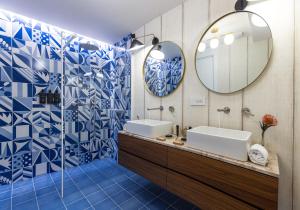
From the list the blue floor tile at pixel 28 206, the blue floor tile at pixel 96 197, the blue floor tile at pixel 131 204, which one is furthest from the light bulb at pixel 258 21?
the blue floor tile at pixel 28 206

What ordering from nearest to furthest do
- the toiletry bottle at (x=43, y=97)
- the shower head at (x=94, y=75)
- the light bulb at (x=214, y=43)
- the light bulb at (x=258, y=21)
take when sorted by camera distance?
the light bulb at (x=258, y=21)
the light bulb at (x=214, y=43)
the toiletry bottle at (x=43, y=97)
the shower head at (x=94, y=75)

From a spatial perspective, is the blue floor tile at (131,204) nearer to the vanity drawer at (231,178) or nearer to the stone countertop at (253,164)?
the vanity drawer at (231,178)

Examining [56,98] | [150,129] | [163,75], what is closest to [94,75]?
[56,98]

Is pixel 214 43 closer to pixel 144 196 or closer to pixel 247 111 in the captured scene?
pixel 247 111

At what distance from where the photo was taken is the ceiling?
1765 mm

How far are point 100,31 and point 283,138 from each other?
2.72m

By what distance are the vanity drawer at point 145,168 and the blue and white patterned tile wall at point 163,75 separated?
0.92m

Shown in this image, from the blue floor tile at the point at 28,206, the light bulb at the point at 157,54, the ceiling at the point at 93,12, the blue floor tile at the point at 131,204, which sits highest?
the ceiling at the point at 93,12

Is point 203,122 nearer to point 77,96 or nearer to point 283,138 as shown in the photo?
point 283,138

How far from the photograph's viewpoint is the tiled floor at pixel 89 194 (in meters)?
1.62

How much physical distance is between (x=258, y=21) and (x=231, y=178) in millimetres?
1300

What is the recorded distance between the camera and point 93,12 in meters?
1.95

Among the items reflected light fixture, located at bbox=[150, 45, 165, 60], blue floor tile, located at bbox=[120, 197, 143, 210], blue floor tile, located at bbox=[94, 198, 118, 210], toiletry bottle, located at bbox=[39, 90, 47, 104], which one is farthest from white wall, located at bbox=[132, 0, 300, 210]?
toiletry bottle, located at bbox=[39, 90, 47, 104]

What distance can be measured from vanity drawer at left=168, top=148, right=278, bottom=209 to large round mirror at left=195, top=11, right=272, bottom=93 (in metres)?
0.73
